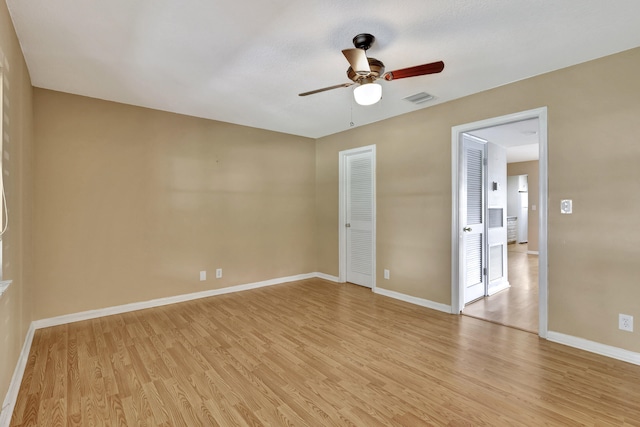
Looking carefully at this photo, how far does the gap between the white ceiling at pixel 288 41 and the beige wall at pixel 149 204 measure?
486mm

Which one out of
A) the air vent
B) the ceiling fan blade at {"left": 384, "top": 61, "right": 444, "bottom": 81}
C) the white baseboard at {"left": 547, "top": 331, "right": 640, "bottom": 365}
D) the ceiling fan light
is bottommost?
the white baseboard at {"left": 547, "top": 331, "right": 640, "bottom": 365}

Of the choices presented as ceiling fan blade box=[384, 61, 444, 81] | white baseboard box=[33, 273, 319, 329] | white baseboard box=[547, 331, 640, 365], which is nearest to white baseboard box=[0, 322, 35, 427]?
white baseboard box=[33, 273, 319, 329]

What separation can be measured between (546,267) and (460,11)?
2.36m

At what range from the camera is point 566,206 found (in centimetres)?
276

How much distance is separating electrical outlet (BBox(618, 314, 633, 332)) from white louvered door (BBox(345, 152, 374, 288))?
104 inches

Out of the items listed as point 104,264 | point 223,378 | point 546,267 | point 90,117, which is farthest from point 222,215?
point 546,267

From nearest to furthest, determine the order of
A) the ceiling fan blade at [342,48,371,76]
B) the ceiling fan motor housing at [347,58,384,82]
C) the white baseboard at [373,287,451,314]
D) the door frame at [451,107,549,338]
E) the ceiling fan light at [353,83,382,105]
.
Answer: the ceiling fan blade at [342,48,371,76]
the ceiling fan light at [353,83,382,105]
the ceiling fan motor housing at [347,58,384,82]
the door frame at [451,107,549,338]
the white baseboard at [373,287,451,314]

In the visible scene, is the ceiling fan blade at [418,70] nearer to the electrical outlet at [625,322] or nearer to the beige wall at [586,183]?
the beige wall at [586,183]

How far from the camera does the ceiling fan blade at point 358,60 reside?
2.06 m

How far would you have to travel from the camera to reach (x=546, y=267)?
2.86 metres

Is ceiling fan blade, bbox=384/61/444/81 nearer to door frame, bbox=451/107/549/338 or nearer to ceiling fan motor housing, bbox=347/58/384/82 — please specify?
ceiling fan motor housing, bbox=347/58/384/82

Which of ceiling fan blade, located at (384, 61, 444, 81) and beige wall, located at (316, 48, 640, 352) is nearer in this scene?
ceiling fan blade, located at (384, 61, 444, 81)

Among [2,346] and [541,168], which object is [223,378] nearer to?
[2,346]

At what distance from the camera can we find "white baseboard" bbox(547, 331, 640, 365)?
243 centimetres
